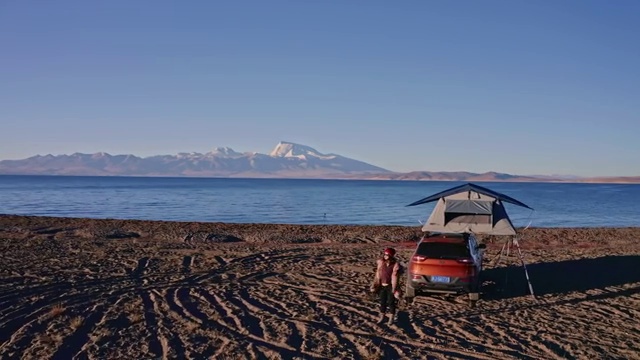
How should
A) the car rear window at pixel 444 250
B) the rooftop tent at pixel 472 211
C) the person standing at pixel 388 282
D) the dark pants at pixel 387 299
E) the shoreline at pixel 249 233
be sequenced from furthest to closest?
the shoreline at pixel 249 233 < the rooftop tent at pixel 472 211 < the car rear window at pixel 444 250 < the dark pants at pixel 387 299 < the person standing at pixel 388 282

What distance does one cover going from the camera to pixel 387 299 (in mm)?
11484

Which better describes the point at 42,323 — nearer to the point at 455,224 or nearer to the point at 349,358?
the point at 349,358

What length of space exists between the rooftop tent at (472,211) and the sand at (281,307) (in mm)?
1531

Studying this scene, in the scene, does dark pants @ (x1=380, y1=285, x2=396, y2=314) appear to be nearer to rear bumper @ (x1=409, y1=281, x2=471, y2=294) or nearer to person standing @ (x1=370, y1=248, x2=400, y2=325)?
person standing @ (x1=370, y1=248, x2=400, y2=325)

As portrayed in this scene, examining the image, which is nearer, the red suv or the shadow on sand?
the red suv

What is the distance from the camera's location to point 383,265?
11.4 m

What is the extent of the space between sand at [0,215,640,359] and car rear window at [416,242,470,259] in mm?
1131

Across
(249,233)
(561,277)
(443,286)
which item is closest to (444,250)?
(443,286)

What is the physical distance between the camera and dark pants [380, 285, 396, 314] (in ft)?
37.4

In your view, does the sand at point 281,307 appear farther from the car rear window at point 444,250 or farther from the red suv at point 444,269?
the car rear window at point 444,250

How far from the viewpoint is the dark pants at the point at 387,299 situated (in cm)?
1140

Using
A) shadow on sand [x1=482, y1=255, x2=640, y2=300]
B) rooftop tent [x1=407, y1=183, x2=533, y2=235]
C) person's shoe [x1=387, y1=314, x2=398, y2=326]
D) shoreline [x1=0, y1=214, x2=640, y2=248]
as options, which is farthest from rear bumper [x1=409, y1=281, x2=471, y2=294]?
shoreline [x1=0, y1=214, x2=640, y2=248]

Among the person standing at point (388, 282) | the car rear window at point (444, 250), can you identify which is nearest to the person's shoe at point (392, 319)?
the person standing at point (388, 282)

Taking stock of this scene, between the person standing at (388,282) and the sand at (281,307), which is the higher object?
the person standing at (388,282)
